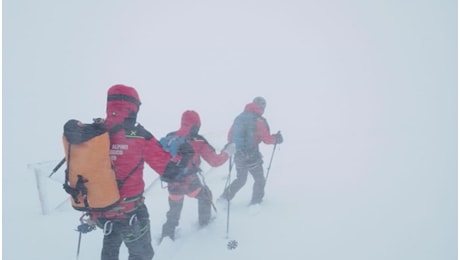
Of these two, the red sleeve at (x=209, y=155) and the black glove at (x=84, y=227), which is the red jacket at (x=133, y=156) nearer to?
the black glove at (x=84, y=227)

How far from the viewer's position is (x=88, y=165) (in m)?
2.92

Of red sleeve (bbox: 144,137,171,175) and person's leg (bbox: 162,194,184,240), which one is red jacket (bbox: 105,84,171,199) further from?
person's leg (bbox: 162,194,184,240)

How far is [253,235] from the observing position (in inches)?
205

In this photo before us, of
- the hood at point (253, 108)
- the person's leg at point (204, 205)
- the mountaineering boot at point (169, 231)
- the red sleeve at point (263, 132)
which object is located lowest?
the mountaineering boot at point (169, 231)

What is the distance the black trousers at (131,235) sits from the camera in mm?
3432

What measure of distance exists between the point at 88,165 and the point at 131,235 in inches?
45.8

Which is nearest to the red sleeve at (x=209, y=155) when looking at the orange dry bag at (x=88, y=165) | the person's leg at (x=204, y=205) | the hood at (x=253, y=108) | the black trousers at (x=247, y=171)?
the person's leg at (x=204, y=205)

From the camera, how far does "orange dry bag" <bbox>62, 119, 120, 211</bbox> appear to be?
9.45 feet

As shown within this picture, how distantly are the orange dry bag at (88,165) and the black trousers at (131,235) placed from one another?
1.49 ft

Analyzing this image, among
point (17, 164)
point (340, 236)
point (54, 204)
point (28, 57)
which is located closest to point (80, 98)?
Result: point (17, 164)

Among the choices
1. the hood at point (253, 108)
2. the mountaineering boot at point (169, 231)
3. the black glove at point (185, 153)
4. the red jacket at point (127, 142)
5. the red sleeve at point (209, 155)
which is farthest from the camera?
the hood at point (253, 108)

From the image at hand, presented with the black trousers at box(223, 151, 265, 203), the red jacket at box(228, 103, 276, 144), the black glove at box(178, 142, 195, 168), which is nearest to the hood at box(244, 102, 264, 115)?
the red jacket at box(228, 103, 276, 144)

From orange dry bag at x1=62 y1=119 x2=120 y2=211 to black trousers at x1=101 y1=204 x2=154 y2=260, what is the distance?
453 mm

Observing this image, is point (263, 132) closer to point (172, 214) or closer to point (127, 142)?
point (172, 214)
